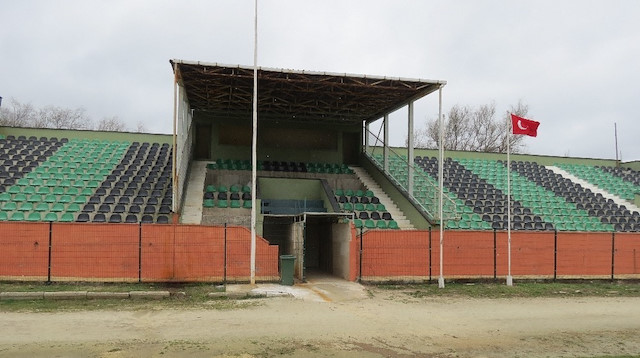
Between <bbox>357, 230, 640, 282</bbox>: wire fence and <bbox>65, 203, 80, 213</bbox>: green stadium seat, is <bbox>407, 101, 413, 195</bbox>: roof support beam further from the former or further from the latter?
<bbox>65, 203, 80, 213</bbox>: green stadium seat

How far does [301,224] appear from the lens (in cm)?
1850

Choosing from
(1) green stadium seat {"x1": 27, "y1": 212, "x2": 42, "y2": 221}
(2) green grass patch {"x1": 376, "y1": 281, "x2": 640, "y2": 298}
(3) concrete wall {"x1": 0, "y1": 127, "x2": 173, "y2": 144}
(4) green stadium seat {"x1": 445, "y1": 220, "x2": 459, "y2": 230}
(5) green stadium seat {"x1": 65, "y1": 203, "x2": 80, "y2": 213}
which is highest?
(3) concrete wall {"x1": 0, "y1": 127, "x2": 173, "y2": 144}

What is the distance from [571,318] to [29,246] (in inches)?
598

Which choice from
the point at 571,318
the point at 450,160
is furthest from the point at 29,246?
the point at 450,160

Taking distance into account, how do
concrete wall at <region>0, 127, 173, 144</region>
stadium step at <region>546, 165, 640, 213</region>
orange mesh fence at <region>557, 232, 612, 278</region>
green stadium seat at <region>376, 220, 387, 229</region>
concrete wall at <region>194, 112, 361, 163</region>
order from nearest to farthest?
orange mesh fence at <region>557, 232, 612, 278</region>
green stadium seat at <region>376, 220, 387, 229</region>
concrete wall at <region>194, 112, 361, 163</region>
stadium step at <region>546, 165, 640, 213</region>
concrete wall at <region>0, 127, 173, 144</region>

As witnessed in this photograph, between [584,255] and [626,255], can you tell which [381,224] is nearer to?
[584,255]

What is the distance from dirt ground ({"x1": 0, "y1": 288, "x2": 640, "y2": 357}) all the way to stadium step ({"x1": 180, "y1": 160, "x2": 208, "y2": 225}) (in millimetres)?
7239

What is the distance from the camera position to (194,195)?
73.4ft

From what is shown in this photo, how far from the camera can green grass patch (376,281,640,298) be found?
52.1 feet

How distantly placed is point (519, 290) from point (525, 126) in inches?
252

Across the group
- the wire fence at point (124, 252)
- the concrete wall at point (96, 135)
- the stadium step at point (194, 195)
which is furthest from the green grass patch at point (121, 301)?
the concrete wall at point (96, 135)

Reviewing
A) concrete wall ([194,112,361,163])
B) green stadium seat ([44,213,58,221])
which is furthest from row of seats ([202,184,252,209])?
green stadium seat ([44,213,58,221])

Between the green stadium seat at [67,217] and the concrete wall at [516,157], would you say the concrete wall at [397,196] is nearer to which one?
the concrete wall at [516,157]

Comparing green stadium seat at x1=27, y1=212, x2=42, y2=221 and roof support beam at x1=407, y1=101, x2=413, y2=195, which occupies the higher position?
roof support beam at x1=407, y1=101, x2=413, y2=195
